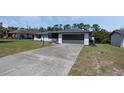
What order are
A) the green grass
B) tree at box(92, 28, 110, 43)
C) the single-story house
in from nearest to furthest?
the green grass < the single-story house < tree at box(92, 28, 110, 43)

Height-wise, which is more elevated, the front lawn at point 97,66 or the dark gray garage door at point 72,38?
the dark gray garage door at point 72,38

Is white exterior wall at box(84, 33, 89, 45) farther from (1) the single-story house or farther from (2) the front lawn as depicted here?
(2) the front lawn

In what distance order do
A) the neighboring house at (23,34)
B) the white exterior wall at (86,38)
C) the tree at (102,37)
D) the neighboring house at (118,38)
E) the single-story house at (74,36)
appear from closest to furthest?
the neighboring house at (118,38)
the white exterior wall at (86,38)
the single-story house at (74,36)
the tree at (102,37)
the neighboring house at (23,34)

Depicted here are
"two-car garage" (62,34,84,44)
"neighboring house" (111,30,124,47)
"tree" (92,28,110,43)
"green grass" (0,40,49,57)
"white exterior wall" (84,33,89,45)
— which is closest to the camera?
"green grass" (0,40,49,57)

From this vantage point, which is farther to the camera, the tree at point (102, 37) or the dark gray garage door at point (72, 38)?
the tree at point (102, 37)

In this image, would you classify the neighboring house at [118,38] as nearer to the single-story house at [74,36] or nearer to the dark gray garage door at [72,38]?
the single-story house at [74,36]

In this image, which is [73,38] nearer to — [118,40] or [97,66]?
[118,40]

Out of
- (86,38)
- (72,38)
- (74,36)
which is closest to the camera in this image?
(86,38)

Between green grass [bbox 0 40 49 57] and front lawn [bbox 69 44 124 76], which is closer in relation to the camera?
front lawn [bbox 69 44 124 76]

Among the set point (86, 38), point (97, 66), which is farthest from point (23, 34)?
point (97, 66)

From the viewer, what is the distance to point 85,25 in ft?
223

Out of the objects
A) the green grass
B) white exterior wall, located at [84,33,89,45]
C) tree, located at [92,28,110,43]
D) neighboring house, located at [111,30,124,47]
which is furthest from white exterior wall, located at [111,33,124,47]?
the green grass

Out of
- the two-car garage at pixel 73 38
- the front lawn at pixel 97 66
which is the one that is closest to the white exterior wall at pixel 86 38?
the two-car garage at pixel 73 38

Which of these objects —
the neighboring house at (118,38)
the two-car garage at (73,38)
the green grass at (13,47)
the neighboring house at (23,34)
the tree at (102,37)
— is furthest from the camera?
the neighboring house at (23,34)
